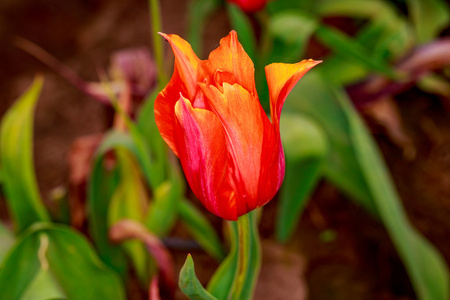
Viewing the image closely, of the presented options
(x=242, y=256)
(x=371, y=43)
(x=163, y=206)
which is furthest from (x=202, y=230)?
(x=371, y=43)

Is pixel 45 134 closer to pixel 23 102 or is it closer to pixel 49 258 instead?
pixel 23 102

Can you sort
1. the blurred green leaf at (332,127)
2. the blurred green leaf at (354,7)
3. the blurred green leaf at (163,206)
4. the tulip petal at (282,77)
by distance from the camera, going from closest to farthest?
1. the tulip petal at (282,77)
2. the blurred green leaf at (163,206)
3. the blurred green leaf at (332,127)
4. the blurred green leaf at (354,7)

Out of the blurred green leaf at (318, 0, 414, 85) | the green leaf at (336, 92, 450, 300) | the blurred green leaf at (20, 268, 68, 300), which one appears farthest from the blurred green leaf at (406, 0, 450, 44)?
the blurred green leaf at (20, 268, 68, 300)

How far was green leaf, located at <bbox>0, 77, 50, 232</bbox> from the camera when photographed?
2.15 feet

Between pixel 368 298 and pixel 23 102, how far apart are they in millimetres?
719

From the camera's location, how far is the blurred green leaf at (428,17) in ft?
3.62

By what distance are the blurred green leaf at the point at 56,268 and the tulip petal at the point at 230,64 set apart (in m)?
0.33

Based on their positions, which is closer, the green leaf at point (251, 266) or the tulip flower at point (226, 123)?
the tulip flower at point (226, 123)

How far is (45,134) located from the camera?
124cm

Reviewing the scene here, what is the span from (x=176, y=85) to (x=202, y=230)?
502 mm

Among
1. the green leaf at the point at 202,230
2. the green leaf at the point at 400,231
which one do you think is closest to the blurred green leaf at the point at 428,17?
the green leaf at the point at 400,231

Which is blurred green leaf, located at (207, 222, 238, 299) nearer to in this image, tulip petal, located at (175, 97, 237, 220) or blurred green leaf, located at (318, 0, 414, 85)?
tulip petal, located at (175, 97, 237, 220)

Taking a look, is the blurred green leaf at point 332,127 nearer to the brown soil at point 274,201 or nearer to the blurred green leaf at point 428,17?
the brown soil at point 274,201

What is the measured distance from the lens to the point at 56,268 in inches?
23.6
